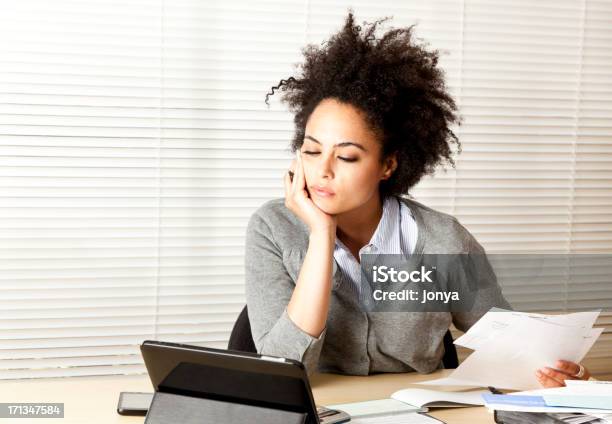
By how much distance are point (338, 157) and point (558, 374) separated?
2.27 feet

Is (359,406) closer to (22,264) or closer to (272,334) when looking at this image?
(272,334)

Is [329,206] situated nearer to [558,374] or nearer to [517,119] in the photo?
[558,374]

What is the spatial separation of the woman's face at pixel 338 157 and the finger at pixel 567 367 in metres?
0.60

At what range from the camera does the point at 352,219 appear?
2100 millimetres

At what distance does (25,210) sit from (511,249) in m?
1.83

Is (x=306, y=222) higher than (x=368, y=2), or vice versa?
(x=368, y=2)

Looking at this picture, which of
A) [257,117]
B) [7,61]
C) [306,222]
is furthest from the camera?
[257,117]

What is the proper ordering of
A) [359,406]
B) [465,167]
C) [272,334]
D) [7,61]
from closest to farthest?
1. [359,406]
2. [272,334]
3. [7,61]
4. [465,167]

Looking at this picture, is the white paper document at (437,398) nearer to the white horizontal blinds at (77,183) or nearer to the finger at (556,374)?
the finger at (556,374)

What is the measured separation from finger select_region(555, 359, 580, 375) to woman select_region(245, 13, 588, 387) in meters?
0.35

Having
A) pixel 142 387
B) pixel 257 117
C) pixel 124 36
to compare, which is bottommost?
pixel 142 387

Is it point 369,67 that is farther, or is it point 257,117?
point 257,117

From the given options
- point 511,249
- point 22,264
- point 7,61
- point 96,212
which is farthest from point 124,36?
point 511,249

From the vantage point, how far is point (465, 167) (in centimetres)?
318
